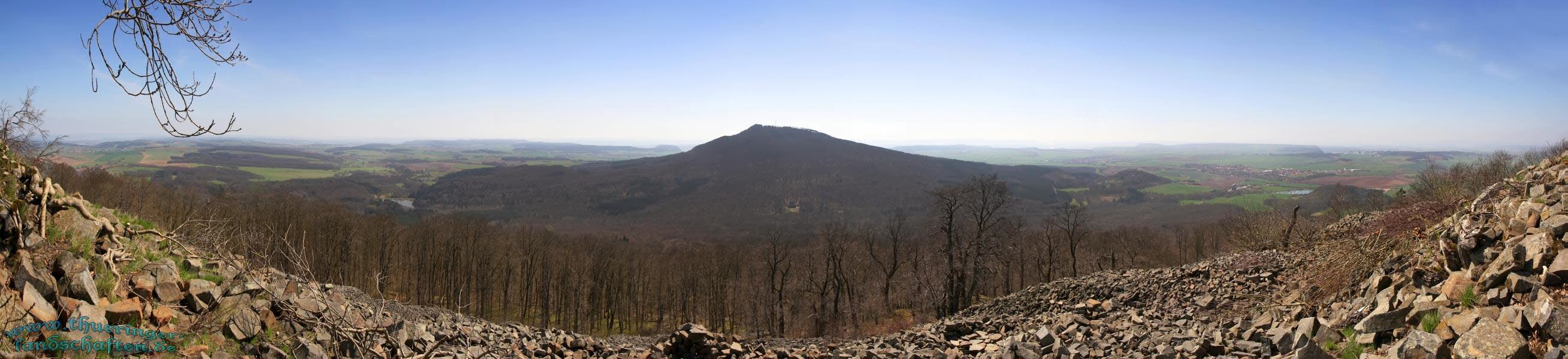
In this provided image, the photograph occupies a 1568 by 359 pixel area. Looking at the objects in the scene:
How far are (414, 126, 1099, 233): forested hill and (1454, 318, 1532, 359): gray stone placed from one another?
120 metres

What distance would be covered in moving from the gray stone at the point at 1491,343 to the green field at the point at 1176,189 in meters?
167

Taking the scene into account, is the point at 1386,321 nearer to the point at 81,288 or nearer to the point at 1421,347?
the point at 1421,347

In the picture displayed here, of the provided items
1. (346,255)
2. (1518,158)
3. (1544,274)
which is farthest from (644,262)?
(1518,158)

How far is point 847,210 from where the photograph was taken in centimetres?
14438

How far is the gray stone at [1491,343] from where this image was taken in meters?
5.20

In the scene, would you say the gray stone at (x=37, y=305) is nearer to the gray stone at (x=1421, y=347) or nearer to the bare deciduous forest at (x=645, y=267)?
the gray stone at (x=1421, y=347)

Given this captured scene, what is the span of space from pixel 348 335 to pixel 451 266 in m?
48.4

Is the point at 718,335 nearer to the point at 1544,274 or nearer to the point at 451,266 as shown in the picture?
the point at 1544,274

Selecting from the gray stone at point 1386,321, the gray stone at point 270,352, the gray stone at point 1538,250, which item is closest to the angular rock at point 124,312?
the gray stone at point 270,352

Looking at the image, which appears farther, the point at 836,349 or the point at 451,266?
the point at 451,266

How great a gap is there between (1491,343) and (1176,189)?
179304mm

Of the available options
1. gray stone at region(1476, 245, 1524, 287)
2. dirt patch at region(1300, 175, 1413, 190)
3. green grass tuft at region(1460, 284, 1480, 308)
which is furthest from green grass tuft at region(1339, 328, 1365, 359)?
dirt patch at region(1300, 175, 1413, 190)

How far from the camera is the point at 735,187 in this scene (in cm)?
16500

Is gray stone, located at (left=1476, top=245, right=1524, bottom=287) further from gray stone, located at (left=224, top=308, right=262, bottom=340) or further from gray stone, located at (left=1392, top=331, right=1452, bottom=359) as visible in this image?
gray stone, located at (left=224, top=308, right=262, bottom=340)
